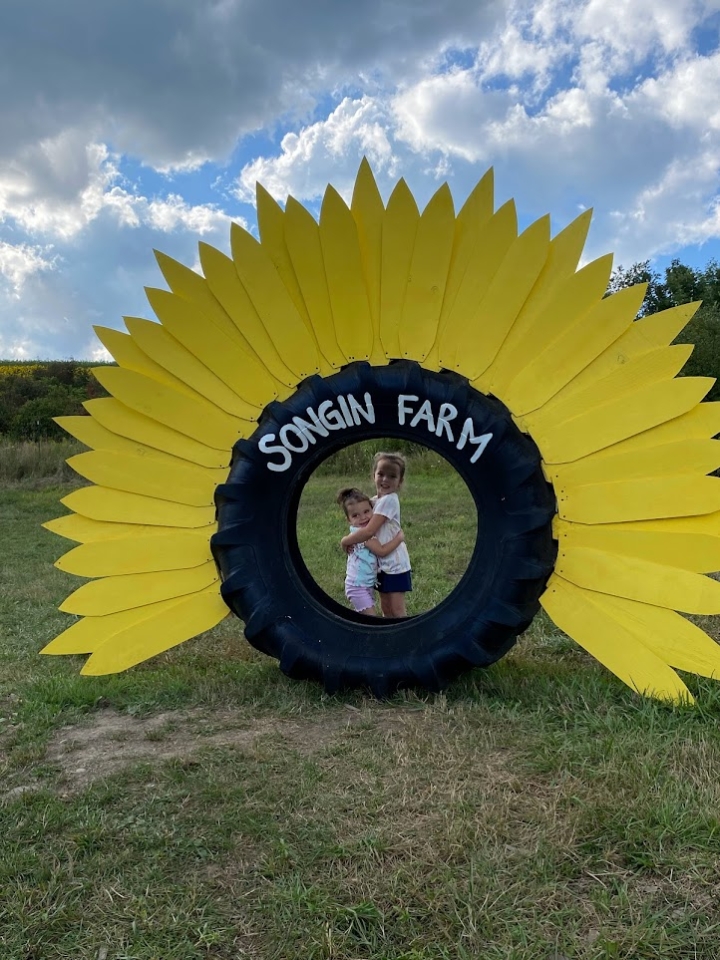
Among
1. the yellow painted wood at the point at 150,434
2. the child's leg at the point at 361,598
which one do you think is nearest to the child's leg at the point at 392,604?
the child's leg at the point at 361,598

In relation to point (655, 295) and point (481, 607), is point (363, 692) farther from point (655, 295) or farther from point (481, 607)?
point (655, 295)

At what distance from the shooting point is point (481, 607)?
355 centimetres

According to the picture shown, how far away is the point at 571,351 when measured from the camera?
11.8ft

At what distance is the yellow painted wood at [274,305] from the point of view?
153 inches

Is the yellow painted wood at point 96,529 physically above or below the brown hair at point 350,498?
below

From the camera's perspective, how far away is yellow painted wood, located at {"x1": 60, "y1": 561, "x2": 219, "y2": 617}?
3969mm

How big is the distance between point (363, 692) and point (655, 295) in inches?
864

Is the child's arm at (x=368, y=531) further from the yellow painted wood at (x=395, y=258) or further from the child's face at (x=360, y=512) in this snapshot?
the yellow painted wood at (x=395, y=258)

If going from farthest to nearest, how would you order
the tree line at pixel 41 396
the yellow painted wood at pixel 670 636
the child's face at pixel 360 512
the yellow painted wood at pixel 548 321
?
the tree line at pixel 41 396, the child's face at pixel 360 512, the yellow painted wood at pixel 548 321, the yellow painted wood at pixel 670 636

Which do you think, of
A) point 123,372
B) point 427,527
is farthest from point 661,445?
point 427,527

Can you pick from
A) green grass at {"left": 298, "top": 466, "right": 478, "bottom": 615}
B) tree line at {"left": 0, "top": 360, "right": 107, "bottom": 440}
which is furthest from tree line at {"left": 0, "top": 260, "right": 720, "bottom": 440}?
green grass at {"left": 298, "top": 466, "right": 478, "bottom": 615}

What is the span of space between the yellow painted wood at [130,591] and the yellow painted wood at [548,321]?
1.71 metres

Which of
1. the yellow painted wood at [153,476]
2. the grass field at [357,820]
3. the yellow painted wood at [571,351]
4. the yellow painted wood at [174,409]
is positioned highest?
the yellow painted wood at [571,351]

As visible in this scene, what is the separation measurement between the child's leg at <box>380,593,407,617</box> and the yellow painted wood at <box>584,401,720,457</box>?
1.77m
